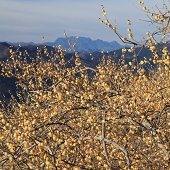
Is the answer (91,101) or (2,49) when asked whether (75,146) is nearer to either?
(91,101)

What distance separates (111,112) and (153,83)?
12.0 feet

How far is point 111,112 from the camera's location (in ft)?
25.5

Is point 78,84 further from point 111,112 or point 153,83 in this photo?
point 153,83

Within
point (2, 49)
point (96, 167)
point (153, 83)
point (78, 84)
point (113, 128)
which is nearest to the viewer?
point (96, 167)

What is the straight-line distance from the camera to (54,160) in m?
5.20

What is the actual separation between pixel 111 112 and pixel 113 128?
1293mm

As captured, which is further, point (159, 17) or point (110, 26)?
point (110, 26)

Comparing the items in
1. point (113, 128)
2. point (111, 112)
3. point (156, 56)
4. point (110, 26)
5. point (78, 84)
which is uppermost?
point (110, 26)

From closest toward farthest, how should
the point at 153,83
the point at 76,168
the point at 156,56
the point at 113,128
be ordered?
the point at 76,168
the point at 156,56
the point at 113,128
the point at 153,83

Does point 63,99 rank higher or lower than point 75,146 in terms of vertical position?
higher

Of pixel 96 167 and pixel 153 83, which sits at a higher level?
pixel 153 83

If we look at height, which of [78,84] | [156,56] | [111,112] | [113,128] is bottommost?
[113,128]

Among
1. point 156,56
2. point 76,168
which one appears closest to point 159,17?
point 156,56

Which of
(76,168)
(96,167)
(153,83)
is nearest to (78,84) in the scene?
(96,167)
